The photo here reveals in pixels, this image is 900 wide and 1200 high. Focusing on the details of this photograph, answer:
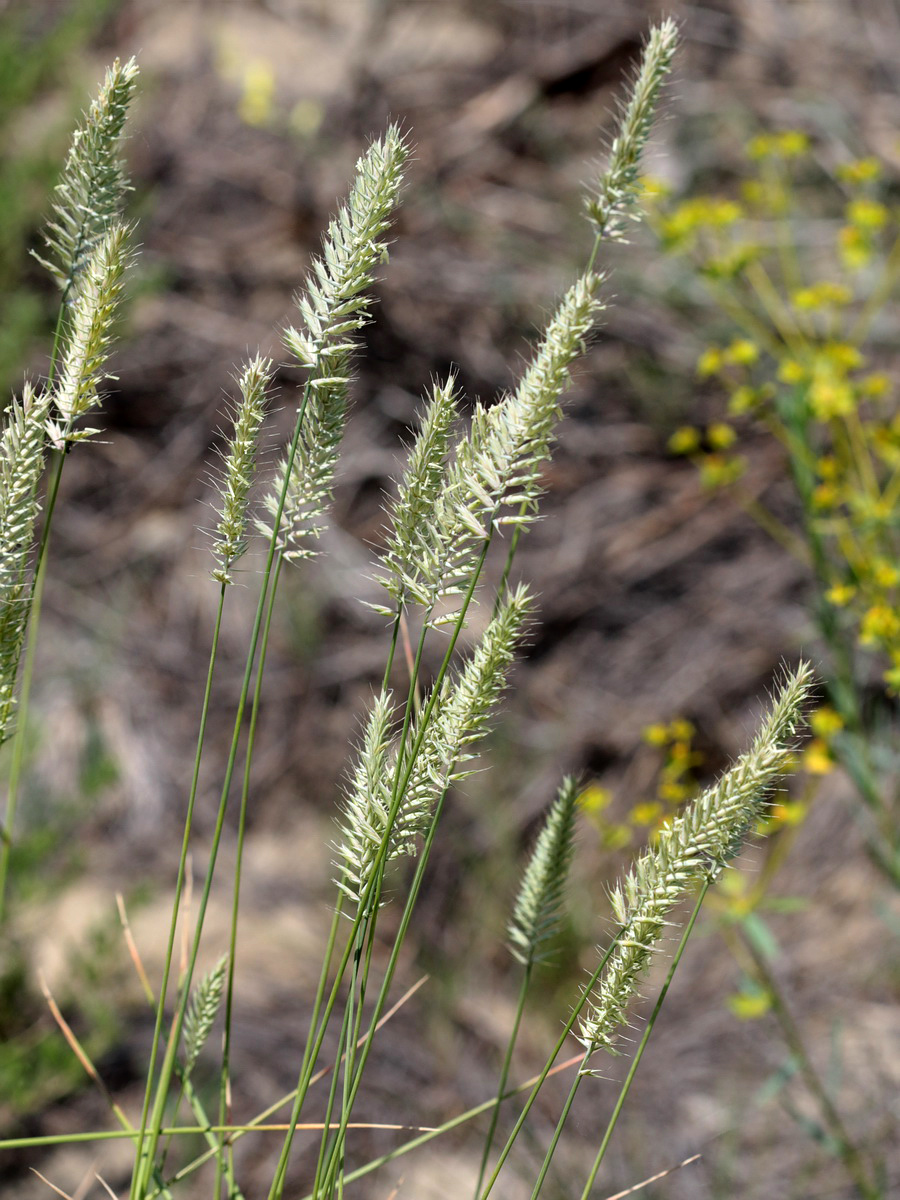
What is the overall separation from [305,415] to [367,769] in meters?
0.27

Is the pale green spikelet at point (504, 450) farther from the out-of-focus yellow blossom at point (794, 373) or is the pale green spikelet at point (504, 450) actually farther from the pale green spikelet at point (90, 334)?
the out-of-focus yellow blossom at point (794, 373)

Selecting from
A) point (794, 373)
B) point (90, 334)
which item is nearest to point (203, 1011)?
point (90, 334)

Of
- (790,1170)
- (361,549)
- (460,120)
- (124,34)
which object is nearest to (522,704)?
(361,549)

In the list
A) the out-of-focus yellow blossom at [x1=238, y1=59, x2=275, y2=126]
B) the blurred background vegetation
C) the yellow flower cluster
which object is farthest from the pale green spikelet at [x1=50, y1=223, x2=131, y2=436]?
the out-of-focus yellow blossom at [x1=238, y1=59, x2=275, y2=126]

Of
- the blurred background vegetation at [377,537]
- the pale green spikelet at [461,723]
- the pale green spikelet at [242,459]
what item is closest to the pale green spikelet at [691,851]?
the pale green spikelet at [461,723]

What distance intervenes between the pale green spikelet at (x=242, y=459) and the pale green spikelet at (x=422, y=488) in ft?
0.36

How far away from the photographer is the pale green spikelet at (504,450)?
2.33 ft

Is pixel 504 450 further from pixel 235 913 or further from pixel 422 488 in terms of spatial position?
pixel 235 913

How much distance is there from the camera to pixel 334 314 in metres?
0.74

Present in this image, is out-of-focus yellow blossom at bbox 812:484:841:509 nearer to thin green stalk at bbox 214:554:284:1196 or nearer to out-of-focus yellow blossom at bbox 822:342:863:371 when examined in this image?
out-of-focus yellow blossom at bbox 822:342:863:371

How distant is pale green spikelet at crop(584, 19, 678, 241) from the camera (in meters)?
0.74

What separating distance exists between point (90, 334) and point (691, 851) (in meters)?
0.55

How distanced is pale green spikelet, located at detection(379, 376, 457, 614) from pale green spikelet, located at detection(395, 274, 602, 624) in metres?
0.01

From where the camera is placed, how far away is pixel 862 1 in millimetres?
3643
